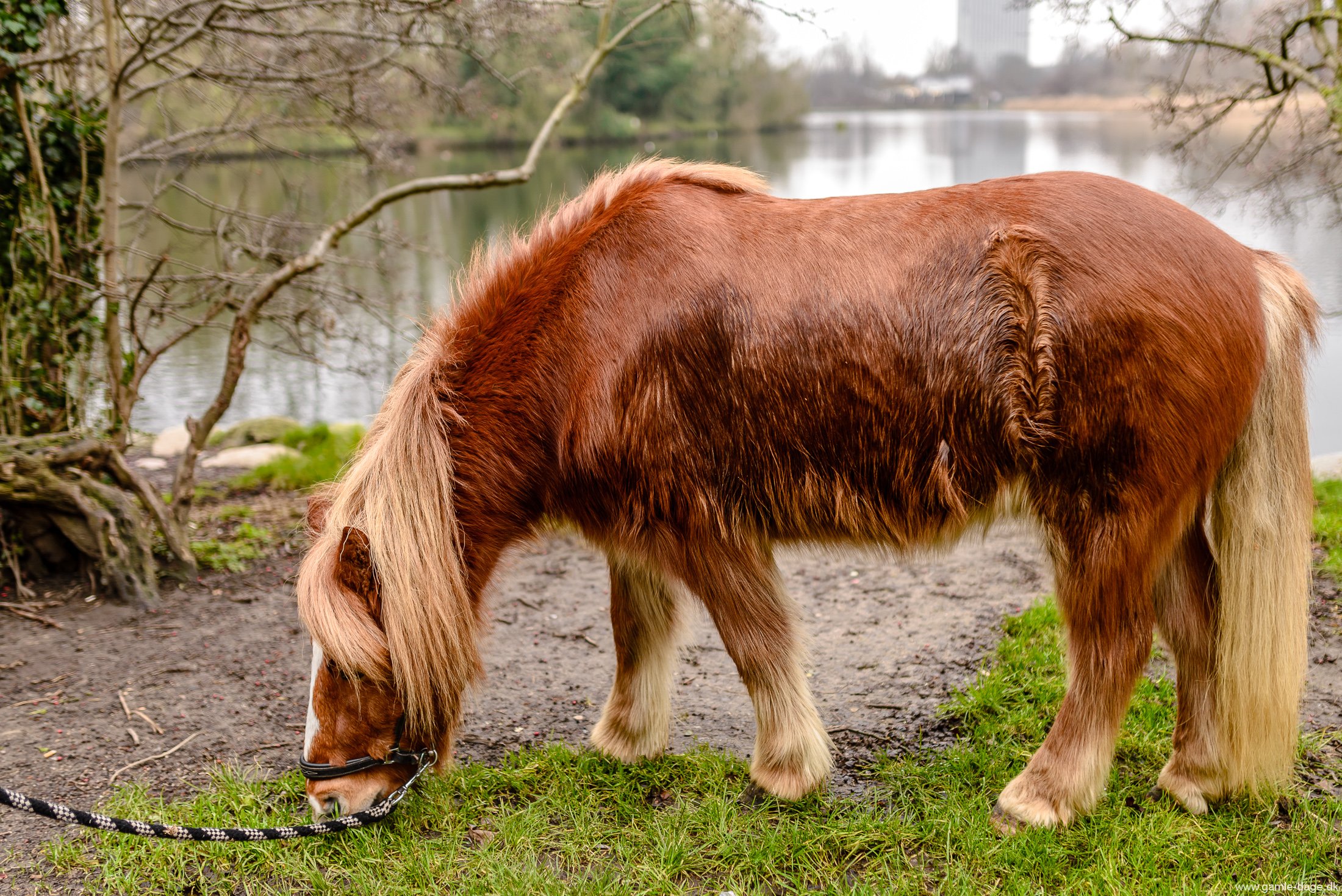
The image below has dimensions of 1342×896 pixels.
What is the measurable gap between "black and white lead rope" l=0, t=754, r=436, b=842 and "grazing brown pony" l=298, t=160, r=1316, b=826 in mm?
61

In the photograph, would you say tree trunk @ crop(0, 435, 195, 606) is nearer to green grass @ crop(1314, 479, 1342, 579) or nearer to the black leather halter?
the black leather halter

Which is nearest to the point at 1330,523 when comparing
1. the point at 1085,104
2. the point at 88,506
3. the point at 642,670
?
the point at 642,670

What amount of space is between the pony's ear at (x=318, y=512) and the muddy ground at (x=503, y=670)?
61cm

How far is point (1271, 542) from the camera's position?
2.80 meters

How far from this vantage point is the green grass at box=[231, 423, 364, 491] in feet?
22.9

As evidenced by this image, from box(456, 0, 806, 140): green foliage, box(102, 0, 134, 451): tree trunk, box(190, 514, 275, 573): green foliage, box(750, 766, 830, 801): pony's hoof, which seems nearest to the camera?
box(750, 766, 830, 801): pony's hoof

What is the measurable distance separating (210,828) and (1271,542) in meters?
3.30

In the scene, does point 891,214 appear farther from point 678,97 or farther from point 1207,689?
point 678,97

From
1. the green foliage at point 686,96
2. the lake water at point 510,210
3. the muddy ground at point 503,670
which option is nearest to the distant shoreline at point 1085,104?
the lake water at point 510,210

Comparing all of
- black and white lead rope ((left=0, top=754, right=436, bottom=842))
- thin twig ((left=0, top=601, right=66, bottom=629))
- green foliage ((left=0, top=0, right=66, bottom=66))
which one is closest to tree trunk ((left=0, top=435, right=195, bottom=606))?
thin twig ((left=0, top=601, right=66, bottom=629))

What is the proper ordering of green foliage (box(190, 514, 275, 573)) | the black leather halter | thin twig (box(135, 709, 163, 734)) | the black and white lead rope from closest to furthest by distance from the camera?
the black and white lead rope → the black leather halter → thin twig (box(135, 709, 163, 734)) → green foliage (box(190, 514, 275, 573))

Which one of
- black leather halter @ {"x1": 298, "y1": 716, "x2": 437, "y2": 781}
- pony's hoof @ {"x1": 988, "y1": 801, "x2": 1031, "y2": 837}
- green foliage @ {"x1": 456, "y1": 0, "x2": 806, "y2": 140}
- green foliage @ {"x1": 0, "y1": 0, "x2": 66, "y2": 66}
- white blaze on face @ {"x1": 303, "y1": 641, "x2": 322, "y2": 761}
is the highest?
green foliage @ {"x1": 456, "y1": 0, "x2": 806, "y2": 140}

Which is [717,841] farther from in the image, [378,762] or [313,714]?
[313,714]

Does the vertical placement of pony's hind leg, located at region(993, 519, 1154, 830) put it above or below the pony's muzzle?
above
